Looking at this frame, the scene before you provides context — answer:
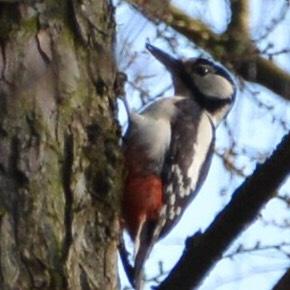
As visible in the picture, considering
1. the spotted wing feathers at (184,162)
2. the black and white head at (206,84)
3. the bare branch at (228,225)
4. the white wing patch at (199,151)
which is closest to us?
the bare branch at (228,225)

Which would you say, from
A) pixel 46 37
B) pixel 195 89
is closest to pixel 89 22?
pixel 46 37

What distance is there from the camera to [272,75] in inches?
157

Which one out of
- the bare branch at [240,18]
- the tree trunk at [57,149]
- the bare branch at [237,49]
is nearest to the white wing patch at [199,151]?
the bare branch at [237,49]

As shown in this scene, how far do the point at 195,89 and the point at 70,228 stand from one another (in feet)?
7.01

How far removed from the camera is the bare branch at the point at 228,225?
221 centimetres

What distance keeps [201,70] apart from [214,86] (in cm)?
11

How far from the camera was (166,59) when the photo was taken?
13.4 feet

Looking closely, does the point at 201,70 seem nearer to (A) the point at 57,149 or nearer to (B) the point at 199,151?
(B) the point at 199,151

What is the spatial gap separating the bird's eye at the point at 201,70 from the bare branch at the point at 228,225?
2084mm

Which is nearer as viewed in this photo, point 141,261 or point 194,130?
point 141,261

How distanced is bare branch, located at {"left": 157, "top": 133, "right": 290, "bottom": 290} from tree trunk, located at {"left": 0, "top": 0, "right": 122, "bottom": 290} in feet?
0.95

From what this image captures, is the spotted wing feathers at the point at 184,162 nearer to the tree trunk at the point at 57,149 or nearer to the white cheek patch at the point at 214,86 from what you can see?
the white cheek patch at the point at 214,86

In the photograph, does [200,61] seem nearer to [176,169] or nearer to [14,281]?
[176,169]

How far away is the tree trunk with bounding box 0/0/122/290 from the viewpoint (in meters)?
2.28
